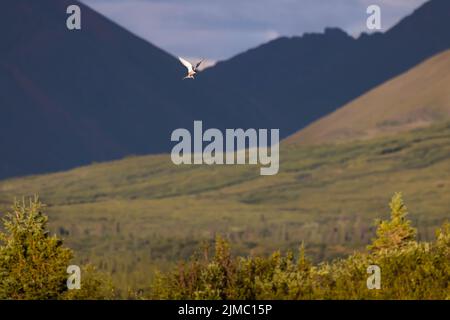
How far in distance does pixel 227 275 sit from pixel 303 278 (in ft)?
17.2

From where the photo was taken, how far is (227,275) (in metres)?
74.6

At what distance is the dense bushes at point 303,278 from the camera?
2751 inches

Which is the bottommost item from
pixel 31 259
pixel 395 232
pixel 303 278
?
pixel 303 278

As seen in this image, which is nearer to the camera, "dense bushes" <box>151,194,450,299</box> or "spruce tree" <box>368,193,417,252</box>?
"dense bushes" <box>151,194,450,299</box>

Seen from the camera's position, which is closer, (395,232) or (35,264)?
(35,264)

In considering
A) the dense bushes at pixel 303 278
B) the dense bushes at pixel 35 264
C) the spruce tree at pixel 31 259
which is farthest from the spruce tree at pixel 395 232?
the spruce tree at pixel 31 259

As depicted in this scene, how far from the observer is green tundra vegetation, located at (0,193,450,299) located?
7112 centimetres

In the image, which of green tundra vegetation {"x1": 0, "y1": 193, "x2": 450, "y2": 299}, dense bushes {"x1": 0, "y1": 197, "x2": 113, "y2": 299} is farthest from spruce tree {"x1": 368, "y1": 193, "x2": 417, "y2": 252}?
dense bushes {"x1": 0, "y1": 197, "x2": 113, "y2": 299}

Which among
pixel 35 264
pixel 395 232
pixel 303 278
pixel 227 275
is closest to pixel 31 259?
pixel 35 264

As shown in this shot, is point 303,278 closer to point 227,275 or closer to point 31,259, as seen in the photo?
point 227,275

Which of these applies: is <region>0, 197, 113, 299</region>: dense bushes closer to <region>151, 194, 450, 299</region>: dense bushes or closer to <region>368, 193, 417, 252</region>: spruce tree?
<region>151, 194, 450, 299</region>: dense bushes

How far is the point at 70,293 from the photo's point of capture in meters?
77.7

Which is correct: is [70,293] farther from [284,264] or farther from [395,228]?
[395,228]
